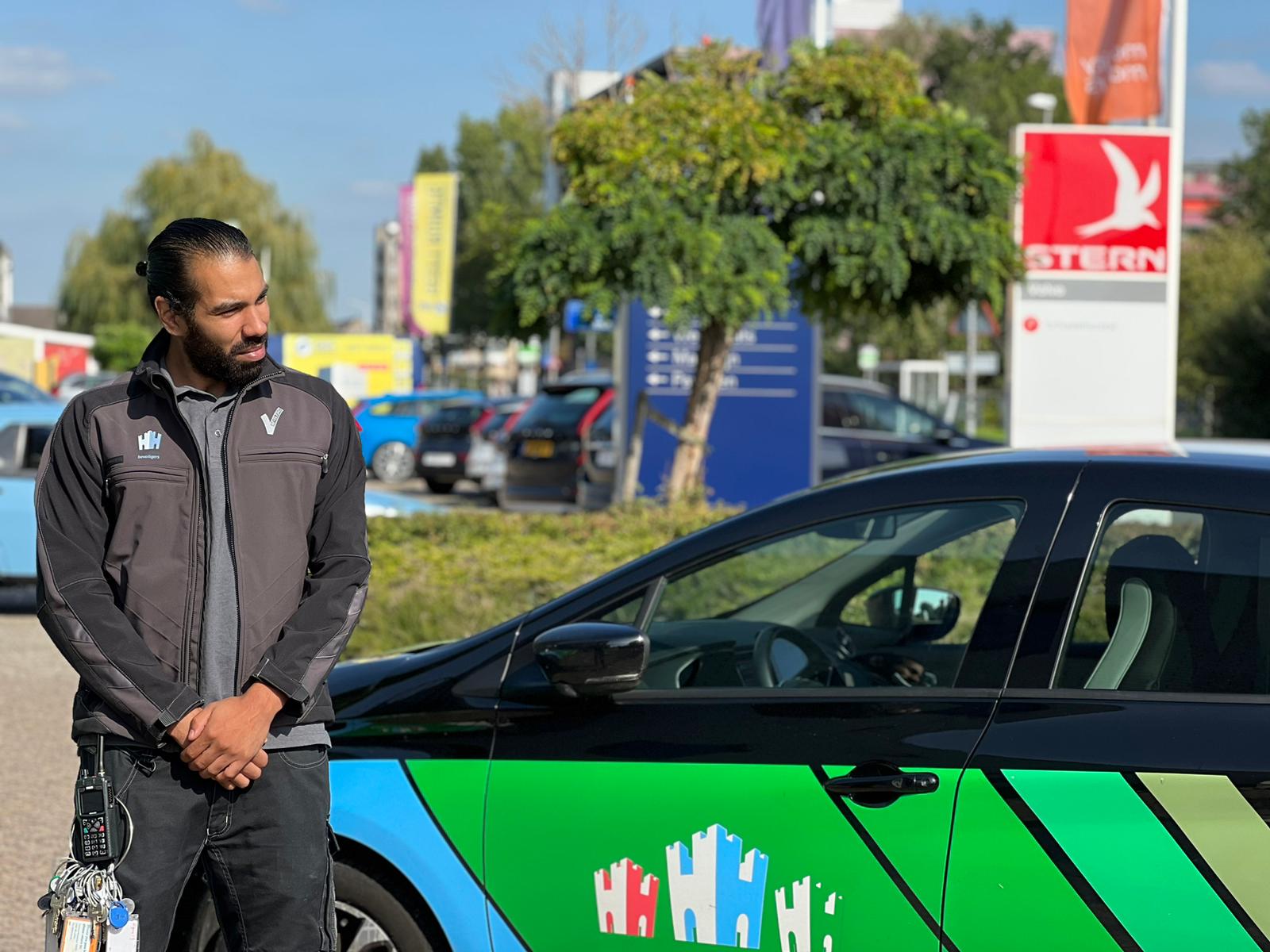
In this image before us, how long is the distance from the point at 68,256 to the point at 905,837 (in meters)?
59.9

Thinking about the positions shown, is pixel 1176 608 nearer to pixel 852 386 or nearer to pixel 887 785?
pixel 887 785

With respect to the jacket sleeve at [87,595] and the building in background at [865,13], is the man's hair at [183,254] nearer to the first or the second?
the jacket sleeve at [87,595]

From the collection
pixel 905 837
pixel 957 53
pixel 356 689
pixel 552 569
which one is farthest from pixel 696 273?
pixel 957 53

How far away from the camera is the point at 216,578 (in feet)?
8.41

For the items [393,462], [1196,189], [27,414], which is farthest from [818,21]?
[1196,189]

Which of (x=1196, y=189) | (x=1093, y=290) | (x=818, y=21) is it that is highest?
(x=1196, y=189)

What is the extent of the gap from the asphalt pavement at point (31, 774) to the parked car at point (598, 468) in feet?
22.1

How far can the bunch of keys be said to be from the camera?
8.14 ft

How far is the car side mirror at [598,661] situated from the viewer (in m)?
3.10

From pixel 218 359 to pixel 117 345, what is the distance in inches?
2089

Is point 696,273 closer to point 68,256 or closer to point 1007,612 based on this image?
point 1007,612

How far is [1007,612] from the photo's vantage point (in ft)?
9.86

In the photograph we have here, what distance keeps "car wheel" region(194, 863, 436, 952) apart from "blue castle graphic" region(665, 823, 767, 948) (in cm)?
63

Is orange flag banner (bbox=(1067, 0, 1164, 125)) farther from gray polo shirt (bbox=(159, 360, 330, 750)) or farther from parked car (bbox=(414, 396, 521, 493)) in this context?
parked car (bbox=(414, 396, 521, 493))
